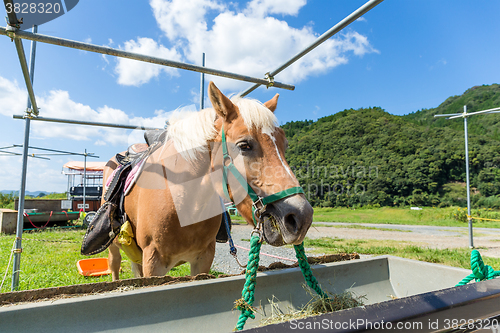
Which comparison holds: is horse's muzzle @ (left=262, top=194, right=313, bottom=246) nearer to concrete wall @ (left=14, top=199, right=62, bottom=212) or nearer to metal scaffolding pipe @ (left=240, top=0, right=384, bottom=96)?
metal scaffolding pipe @ (left=240, top=0, right=384, bottom=96)

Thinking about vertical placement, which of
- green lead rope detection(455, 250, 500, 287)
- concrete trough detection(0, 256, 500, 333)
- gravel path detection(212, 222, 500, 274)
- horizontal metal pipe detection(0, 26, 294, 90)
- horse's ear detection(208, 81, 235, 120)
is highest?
horizontal metal pipe detection(0, 26, 294, 90)

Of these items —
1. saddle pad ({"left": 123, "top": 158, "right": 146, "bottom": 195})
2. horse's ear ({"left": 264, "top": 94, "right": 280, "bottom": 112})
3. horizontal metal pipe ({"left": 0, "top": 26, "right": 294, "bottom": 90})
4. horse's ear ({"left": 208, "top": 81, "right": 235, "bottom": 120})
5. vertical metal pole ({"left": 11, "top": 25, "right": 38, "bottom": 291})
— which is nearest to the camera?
horizontal metal pipe ({"left": 0, "top": 26, "right": 294, "bottom": 90})

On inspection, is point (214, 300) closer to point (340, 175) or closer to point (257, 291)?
point (257, 291)

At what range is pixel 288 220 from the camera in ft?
4.21

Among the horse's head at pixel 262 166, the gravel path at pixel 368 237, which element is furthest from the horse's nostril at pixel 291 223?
the gravel path at pixel 368 237

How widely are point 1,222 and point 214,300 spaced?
1063 centimetres

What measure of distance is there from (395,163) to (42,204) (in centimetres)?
4787

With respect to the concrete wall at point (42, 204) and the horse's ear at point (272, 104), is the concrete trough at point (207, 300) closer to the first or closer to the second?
the horse's ear at point (272, 104)

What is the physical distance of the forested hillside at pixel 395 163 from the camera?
38.0 meters

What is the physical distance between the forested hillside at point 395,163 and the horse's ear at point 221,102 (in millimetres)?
30294

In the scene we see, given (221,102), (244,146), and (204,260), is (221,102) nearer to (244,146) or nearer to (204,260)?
(244,146)

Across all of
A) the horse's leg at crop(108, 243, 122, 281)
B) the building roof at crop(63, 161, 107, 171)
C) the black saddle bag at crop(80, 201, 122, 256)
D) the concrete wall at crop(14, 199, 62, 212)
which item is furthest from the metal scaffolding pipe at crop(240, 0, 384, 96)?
the building roof at crop(63, 161, 107, 171)

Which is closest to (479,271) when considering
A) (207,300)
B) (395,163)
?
(207,300)

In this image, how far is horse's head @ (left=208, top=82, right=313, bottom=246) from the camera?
49.3 inches
